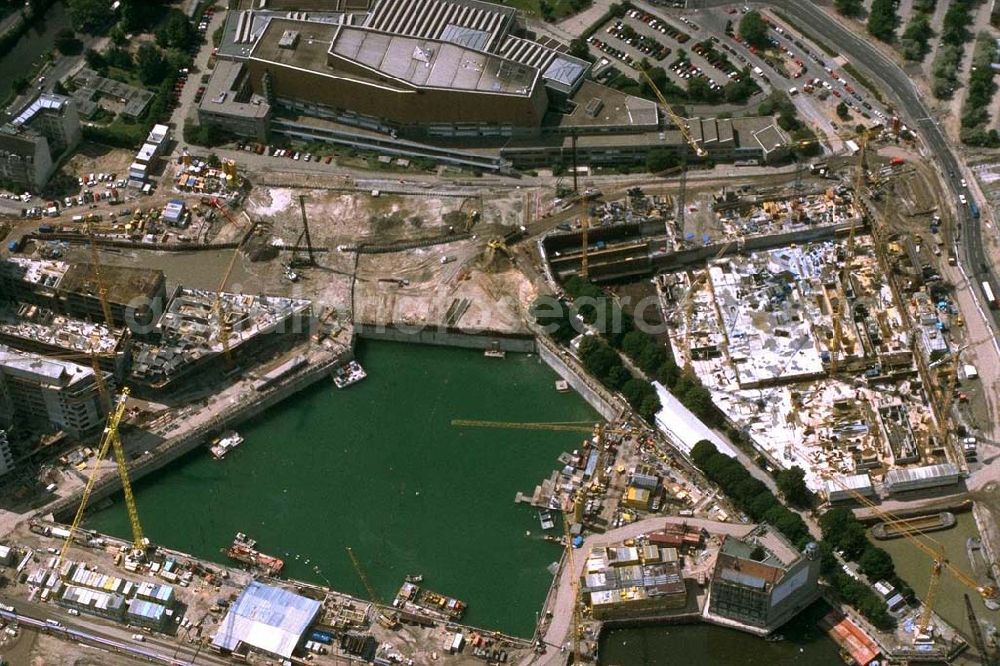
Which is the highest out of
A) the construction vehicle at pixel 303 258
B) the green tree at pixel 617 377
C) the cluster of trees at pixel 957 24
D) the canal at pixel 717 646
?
the cluster of trees at pixel 957 24

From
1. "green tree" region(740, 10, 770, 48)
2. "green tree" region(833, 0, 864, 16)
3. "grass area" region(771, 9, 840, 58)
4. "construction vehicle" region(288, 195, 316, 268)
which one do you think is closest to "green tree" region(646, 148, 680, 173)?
"green tree" region(740, 10, 770, 48)

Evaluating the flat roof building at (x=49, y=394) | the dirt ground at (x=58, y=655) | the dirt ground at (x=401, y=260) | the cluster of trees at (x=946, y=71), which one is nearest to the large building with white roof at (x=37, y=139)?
the dirt ground at (x=401, y=260)

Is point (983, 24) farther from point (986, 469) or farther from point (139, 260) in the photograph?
point (139, 260)

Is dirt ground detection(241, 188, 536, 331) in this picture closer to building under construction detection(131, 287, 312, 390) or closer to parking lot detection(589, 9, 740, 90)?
building under construction detection(131, 287, 312, 390)

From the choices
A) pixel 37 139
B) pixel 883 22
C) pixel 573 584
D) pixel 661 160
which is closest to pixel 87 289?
pixel 37 139

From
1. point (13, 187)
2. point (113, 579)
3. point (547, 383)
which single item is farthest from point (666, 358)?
point (13, 187)

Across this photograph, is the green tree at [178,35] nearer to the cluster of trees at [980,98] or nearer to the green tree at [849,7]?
the green tree at [849,7]

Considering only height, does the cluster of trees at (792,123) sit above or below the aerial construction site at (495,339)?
above
